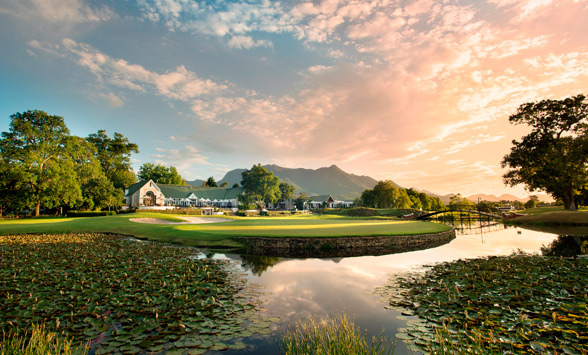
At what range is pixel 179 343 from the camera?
4.97 meters

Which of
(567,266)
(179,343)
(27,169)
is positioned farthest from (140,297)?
(27,169)

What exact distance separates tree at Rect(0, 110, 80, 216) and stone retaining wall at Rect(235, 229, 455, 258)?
38.3 m

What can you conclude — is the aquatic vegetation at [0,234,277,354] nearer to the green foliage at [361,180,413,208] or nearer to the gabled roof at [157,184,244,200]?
the green foliage at [361,180,413,208]

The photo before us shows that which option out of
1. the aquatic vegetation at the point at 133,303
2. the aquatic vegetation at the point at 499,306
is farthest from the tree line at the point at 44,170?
the aquatic vegetation at the point at 499,306

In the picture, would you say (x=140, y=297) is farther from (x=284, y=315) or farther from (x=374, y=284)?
(x=374, y=284)

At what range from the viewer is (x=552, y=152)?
3547 cm

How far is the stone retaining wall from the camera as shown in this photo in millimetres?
16281

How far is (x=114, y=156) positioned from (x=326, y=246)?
70.6 metres

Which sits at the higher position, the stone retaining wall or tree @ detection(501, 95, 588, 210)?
tree @ detection(501, 95, 588, 210)

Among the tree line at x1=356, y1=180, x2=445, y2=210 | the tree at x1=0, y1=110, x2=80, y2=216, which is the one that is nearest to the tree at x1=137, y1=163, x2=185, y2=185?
the tree at x1=0, y1=110, x2=80, y2=216

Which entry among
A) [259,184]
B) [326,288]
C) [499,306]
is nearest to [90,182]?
[259,184]

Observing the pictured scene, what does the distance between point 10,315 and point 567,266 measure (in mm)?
17150

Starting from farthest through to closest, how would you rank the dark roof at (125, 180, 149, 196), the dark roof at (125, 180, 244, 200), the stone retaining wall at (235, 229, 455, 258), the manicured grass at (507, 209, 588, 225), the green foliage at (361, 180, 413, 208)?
the dark roof at (125, 180, 244, 200), the green foliage at (361, 180, 413, 208), the dark roof at (125, 180, 149, 196), the manicured grass at (507, 209, 588, 225), the stone retaining wall at (235, 229, 455, 258)

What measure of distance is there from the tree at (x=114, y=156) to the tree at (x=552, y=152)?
3094 inches
